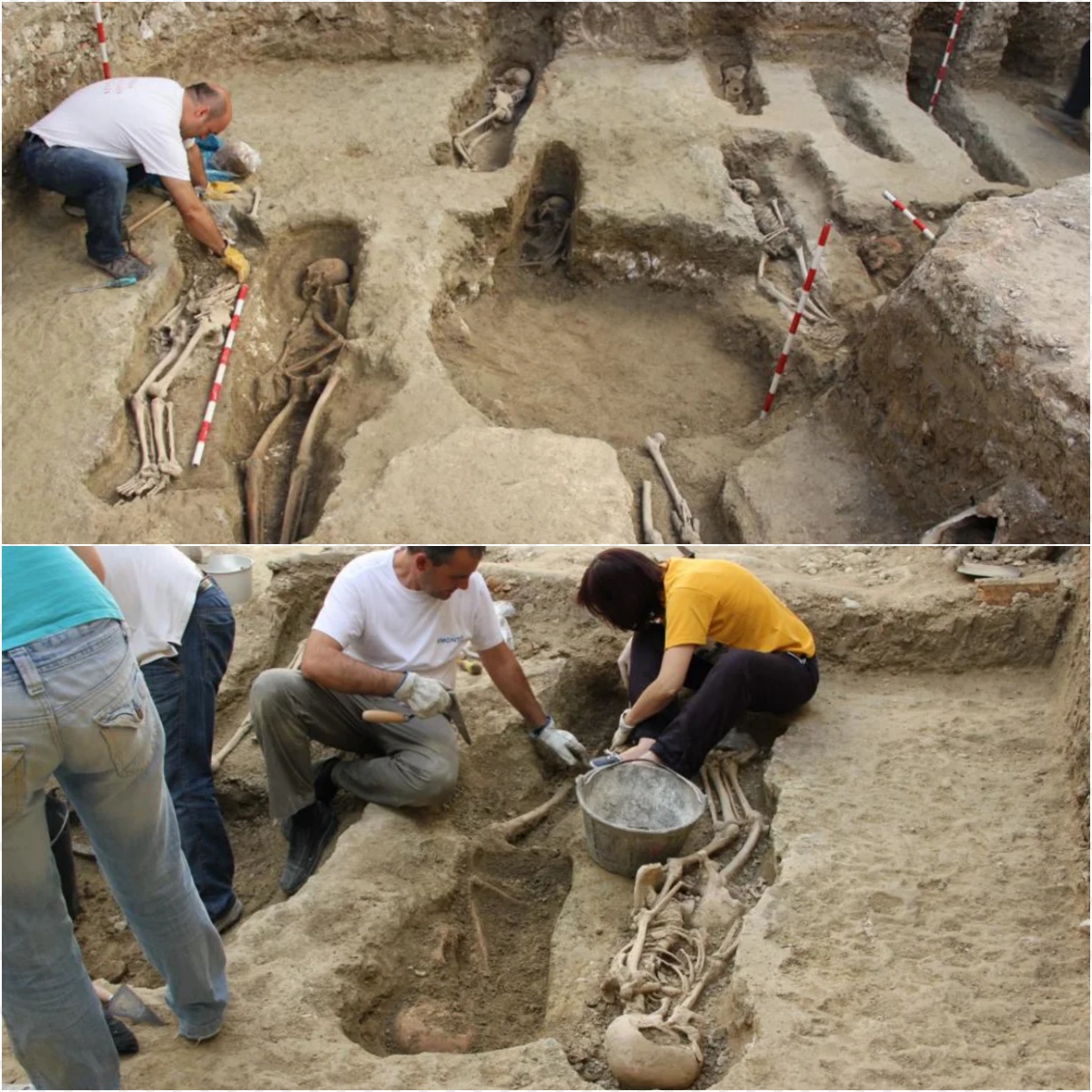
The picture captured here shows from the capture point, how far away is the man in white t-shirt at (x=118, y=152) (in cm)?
553

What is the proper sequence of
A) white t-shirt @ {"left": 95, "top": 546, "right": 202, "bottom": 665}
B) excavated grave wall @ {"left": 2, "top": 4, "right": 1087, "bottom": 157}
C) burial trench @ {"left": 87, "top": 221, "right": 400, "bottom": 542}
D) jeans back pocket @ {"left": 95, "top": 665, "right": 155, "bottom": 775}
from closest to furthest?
jeans back pocket @ {"left": 95, "top": 665, "right": 155, "bottom": 775}, white t-shirt @ {"left": 95, "top": 546, "right": 202, "bottom": 665}, burial trench @ {"left": 87, "top": 221, "right": 400, "bottom": 542}, excavated grave wall @ {"left": 2, "top": 4, "right": 1087, "bottom": 157}

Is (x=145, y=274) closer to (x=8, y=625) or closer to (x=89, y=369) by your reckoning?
(x=89, y=369)

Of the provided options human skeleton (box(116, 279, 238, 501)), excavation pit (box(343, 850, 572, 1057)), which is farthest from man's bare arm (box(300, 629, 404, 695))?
human skeleton (box(116, 279, 238, 501))

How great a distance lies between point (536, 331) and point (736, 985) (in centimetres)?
455

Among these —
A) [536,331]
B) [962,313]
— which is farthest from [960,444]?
[536,331]

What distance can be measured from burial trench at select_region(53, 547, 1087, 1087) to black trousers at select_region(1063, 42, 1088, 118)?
5987mm

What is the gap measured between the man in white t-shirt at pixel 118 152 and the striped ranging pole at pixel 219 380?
24 centimetres

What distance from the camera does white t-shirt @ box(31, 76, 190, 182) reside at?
18.5 ft

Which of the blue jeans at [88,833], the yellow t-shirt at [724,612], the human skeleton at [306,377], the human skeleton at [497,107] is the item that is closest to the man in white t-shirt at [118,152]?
the human skeleton at [306,377]

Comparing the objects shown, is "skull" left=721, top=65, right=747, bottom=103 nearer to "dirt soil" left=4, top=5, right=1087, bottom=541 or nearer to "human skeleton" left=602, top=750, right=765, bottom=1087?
"dirt soil" left=4, top=5, right=1087, bottom=541

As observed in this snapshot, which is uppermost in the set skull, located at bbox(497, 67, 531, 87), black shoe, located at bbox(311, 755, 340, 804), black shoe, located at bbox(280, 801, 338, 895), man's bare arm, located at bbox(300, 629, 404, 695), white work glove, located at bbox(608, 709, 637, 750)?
skull, located at bbox(497, 67, 531, 87)

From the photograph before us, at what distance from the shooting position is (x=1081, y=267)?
15.7 feet

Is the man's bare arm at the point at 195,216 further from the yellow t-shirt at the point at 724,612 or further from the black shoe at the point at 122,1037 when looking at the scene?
the black shoe at the point at 122,1037

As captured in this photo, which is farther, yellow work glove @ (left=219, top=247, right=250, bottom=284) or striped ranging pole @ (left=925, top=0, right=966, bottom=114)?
striped ranging pole @ (left=925, top=0, right=966, bottom=114)
